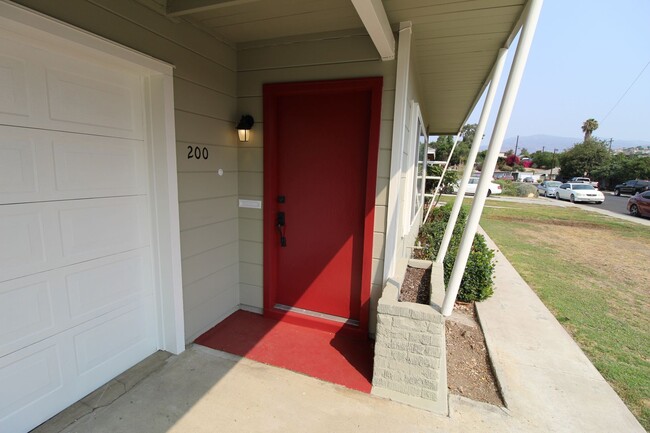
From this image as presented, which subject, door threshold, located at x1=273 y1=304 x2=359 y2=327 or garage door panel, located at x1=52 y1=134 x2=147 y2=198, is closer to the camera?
garage door panel, located at x1=52 y1=134 x2=147 y2=198

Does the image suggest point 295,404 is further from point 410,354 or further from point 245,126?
point 245,126

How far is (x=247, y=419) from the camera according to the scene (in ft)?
6.24

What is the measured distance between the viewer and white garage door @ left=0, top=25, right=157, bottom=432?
1602mm

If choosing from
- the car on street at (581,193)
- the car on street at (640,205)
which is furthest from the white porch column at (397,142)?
the car on street at (581,193)

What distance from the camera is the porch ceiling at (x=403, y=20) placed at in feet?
6.89

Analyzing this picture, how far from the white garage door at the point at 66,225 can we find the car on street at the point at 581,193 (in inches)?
882

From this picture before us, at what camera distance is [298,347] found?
2.69m

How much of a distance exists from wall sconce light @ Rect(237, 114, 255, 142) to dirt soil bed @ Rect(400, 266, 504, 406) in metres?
2.03

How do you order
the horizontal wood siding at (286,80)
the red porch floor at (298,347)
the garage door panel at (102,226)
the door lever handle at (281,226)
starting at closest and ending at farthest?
1. the garage door panel at (102,226)
2. the red porch floor at (298,347)
3. the horizontal wood siding at (286,80)
4. the door lever handle at (281,226)

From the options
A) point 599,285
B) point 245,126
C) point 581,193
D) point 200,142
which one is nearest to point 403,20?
point 245,126

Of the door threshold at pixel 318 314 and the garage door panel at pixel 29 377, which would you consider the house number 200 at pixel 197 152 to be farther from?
the door threshold at pixel 318 314

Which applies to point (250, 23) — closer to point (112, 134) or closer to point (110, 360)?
point (112, 134)

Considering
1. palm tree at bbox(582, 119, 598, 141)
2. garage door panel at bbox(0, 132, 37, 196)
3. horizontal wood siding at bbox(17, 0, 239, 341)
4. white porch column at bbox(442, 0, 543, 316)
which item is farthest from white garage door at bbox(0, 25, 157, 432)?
palm tree at bbox(582, 119, 598, 141)

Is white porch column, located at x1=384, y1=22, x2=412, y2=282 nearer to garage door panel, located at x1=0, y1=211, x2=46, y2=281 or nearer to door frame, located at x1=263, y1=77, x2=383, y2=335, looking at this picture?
door frame, located at x1=263, y1=77, x2=383, y2=335
